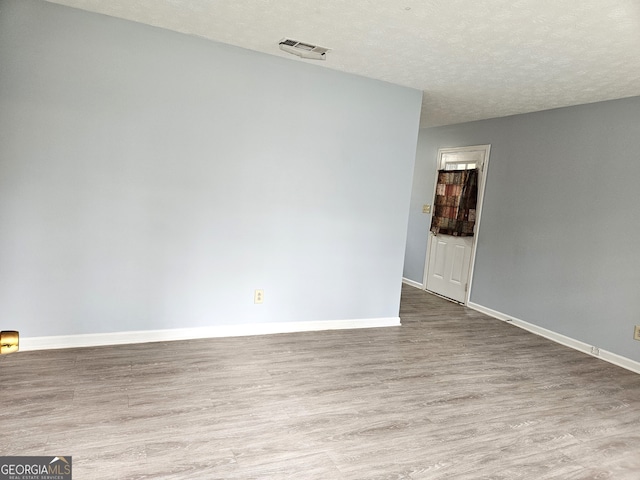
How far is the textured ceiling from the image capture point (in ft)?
7.75

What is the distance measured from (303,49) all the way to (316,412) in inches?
100

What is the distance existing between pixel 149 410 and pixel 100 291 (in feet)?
3.83

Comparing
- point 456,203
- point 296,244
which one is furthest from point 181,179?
point 456,203

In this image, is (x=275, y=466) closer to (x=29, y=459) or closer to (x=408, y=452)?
(x=408, y=452)

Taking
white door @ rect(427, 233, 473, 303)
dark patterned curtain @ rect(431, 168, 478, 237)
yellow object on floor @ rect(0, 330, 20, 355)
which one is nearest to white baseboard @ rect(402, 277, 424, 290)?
white door @ rect(427, 233, 473, 303)

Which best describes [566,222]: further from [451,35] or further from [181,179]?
[181,179]

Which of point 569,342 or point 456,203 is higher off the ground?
point 456,203

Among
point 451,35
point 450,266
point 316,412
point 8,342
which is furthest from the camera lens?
point 450,266

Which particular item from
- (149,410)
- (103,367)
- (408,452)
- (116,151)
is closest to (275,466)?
(408,452)

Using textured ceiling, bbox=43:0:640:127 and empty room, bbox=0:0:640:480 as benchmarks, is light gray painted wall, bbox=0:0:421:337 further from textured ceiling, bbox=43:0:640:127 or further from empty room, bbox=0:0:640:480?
textured ceiling, bbox=43:0:640:127

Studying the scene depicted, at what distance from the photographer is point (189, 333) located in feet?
11.4

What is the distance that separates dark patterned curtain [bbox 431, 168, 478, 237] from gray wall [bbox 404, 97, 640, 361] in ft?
0.62

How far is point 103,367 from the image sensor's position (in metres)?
2.84

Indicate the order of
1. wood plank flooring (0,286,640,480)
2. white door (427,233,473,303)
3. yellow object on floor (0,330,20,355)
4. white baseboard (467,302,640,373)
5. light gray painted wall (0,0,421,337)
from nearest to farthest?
yellow object on floor (0,330,20,355) < wood plank flooring (0,286,640,480) < light gray painted wall (0,0,421,337) < white baseboard (467,302,640,373) < white door (427,233,473,303)
